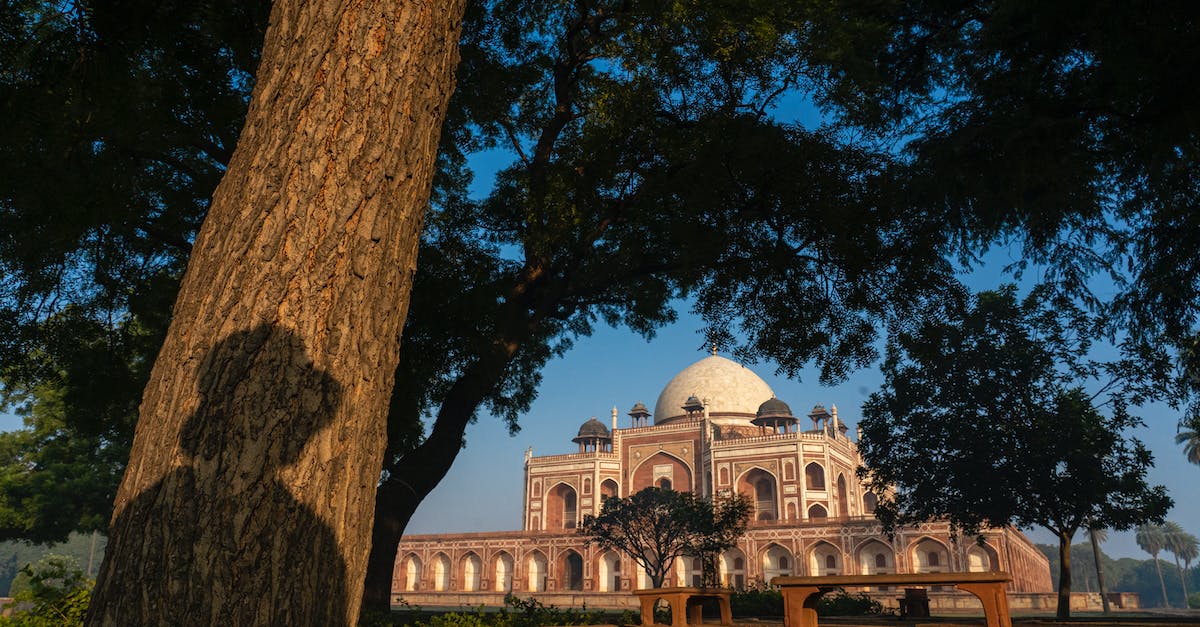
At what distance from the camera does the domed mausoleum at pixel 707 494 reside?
123 ft

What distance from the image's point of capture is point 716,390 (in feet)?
163

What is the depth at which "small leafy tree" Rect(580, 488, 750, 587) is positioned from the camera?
2614cm

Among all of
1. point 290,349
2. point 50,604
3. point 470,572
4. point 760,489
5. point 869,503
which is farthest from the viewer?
point 869,503

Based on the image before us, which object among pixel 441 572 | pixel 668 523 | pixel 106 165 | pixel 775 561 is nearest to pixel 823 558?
pixel 775 561

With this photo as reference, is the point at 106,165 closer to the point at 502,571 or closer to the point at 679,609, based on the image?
the point at 679,609

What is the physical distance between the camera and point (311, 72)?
94.1 inches

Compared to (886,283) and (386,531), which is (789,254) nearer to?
(886,283)

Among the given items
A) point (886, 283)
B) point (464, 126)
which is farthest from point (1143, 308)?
point (464, 126)

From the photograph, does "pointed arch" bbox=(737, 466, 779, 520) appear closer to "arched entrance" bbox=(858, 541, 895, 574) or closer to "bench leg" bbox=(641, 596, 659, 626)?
"arched entrance" bbox=(858, 541, 895, 574)

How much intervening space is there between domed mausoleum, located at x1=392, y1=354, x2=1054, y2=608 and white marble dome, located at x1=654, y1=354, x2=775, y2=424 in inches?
3.6

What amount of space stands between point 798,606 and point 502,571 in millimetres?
42072

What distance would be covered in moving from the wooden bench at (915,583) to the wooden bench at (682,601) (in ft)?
4.38

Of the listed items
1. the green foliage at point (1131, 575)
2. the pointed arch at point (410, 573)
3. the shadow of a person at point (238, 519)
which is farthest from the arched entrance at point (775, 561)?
the green foliage at point (1131, 575)

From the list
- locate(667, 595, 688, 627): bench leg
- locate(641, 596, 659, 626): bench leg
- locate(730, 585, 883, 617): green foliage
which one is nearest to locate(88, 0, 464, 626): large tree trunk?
locate(667, 595, 688, 627): bench leg
